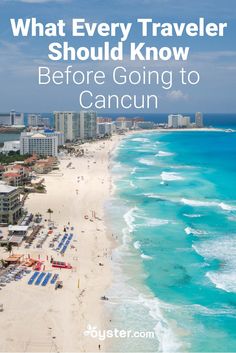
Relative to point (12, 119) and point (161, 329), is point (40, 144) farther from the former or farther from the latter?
point (12, 119)

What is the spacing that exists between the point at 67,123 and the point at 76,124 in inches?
206

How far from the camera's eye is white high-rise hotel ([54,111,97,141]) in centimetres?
13250

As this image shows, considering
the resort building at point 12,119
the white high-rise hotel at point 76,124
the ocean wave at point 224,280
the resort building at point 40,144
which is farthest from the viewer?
the resort building at point 12,119

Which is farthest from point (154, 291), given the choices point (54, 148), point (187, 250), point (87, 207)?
point (54, 148)

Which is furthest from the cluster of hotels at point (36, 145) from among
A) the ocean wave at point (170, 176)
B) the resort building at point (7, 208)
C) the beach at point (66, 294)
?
the ocean wave at point (170, 176)

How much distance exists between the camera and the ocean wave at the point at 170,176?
225 ft

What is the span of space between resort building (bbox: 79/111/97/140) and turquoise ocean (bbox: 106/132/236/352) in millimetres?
77137

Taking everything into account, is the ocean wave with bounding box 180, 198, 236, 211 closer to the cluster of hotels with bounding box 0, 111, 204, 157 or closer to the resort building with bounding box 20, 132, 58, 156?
the resort building with bounding box 20, 132, 58, 156

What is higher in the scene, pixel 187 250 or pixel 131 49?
pixel 131 49

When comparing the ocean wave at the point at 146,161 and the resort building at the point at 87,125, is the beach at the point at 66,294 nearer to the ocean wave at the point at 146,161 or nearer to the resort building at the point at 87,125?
the ocean wave at the point at 146,161

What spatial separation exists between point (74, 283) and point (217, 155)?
81467 millimetres

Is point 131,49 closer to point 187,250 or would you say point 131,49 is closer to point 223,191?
point 187,250

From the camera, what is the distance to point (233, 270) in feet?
108

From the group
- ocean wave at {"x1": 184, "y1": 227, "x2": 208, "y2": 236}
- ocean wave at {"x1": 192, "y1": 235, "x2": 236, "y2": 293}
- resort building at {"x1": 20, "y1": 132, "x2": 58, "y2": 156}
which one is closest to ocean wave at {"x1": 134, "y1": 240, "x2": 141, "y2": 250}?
ocean wave at {"x1": 192, "y1": 235, "x2": 236, "y2": 293}
